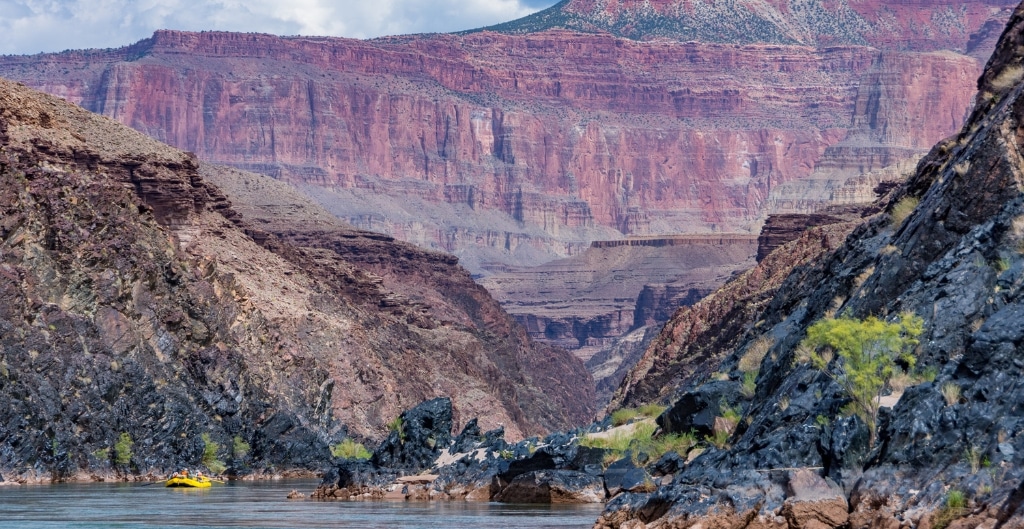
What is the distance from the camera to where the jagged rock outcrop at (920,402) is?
132ft

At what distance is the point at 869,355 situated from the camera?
4828 centimetres

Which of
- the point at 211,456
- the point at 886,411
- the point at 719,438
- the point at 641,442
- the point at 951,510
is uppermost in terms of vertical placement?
the point at 886,411

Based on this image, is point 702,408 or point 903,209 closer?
point 903,209

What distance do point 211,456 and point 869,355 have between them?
72.3 metres

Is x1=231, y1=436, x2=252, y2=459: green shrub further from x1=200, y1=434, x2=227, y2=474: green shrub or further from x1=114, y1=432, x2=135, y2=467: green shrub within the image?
x1=114, y1=432, x2=135, y2=467: green shrub

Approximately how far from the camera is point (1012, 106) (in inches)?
2133

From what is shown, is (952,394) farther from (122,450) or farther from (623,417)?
(122,450)

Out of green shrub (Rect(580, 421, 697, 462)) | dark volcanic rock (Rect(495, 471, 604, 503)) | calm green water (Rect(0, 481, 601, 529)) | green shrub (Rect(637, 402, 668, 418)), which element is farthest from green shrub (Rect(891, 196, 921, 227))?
green shrub (Rect(637, 402, 668, 418))

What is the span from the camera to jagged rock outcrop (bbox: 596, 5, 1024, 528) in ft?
132

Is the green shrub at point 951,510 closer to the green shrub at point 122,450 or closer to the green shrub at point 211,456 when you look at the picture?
the green shrub at point 122,450

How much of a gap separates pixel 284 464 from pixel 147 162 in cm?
5135

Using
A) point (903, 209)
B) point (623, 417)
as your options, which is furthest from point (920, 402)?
point (623, 417)

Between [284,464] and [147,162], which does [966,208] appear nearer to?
[284,464]

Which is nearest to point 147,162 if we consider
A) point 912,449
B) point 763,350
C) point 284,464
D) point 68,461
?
point 284,464
